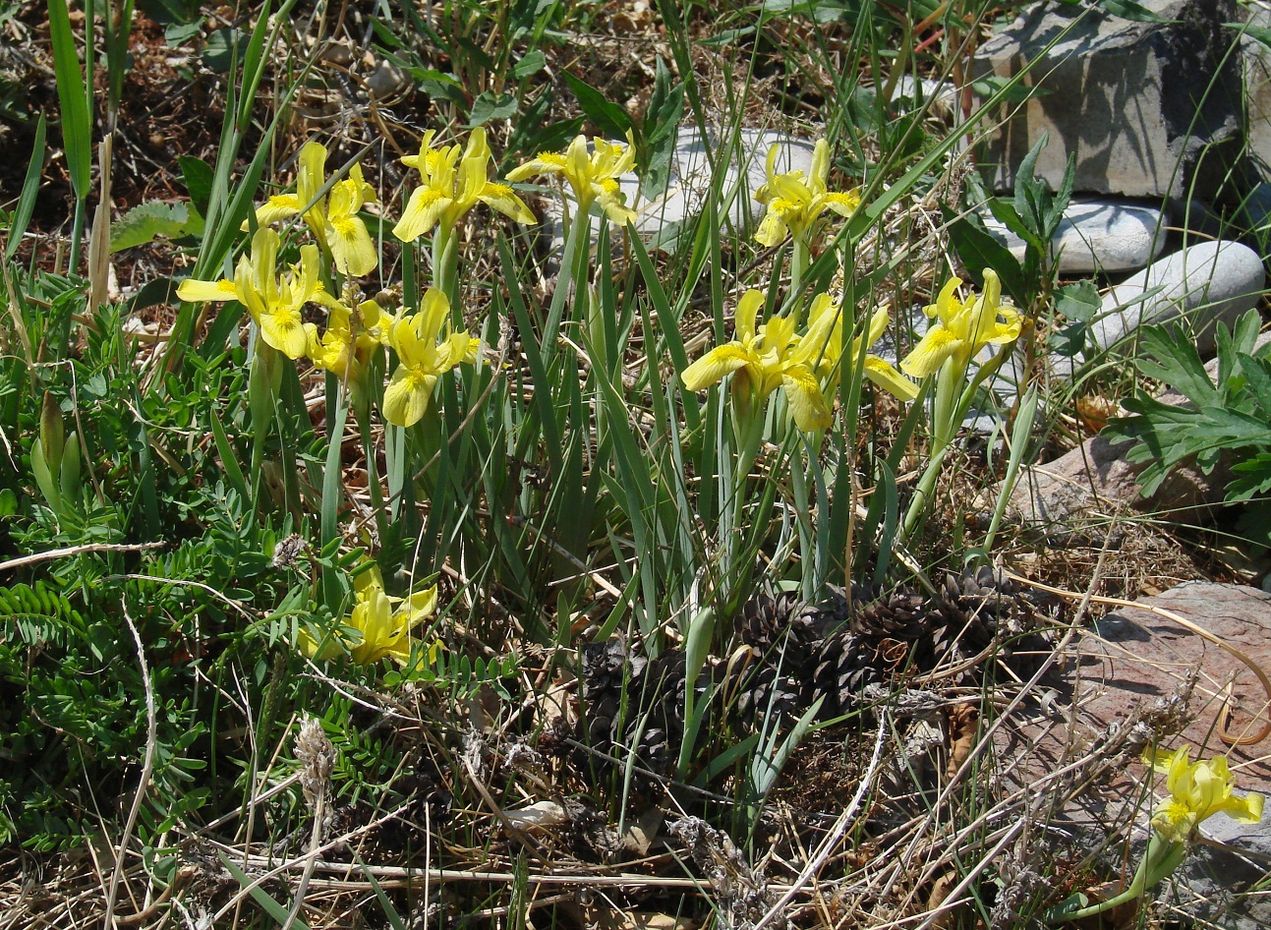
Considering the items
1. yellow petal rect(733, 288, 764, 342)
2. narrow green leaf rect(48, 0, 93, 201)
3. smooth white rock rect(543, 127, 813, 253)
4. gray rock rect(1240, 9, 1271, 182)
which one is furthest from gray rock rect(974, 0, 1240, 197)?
narrow green leaf rect(48, 0, 93, 201)

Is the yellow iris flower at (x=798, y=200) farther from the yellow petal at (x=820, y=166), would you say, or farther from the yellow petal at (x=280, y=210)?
the yellow petal at (x=280, y=210)

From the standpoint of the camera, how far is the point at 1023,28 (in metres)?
2.80

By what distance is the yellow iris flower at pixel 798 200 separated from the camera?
5.32 feet

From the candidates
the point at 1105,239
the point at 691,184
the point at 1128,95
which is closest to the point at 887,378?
the point at 691,184

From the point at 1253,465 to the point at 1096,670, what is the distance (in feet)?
1.51

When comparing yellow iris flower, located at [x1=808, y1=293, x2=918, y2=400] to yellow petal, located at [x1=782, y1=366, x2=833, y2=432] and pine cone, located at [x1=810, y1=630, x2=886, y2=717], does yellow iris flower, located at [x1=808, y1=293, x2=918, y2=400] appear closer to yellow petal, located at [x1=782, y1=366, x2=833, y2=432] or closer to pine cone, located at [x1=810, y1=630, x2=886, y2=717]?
yellow petal, located at [x1=782, y1=366, x2=833, y2=432]

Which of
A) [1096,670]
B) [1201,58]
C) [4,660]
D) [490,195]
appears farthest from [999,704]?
[1201,58]

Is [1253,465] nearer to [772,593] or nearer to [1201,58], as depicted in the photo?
[772,593]

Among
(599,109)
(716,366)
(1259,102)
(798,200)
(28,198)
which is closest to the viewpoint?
(716,366)

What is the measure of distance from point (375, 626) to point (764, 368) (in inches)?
21.1

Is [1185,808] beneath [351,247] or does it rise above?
beneath

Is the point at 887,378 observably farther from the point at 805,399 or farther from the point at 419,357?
the point at 419,357

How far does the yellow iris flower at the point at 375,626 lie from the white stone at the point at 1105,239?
1.62 meters

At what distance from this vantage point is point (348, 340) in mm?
1437
